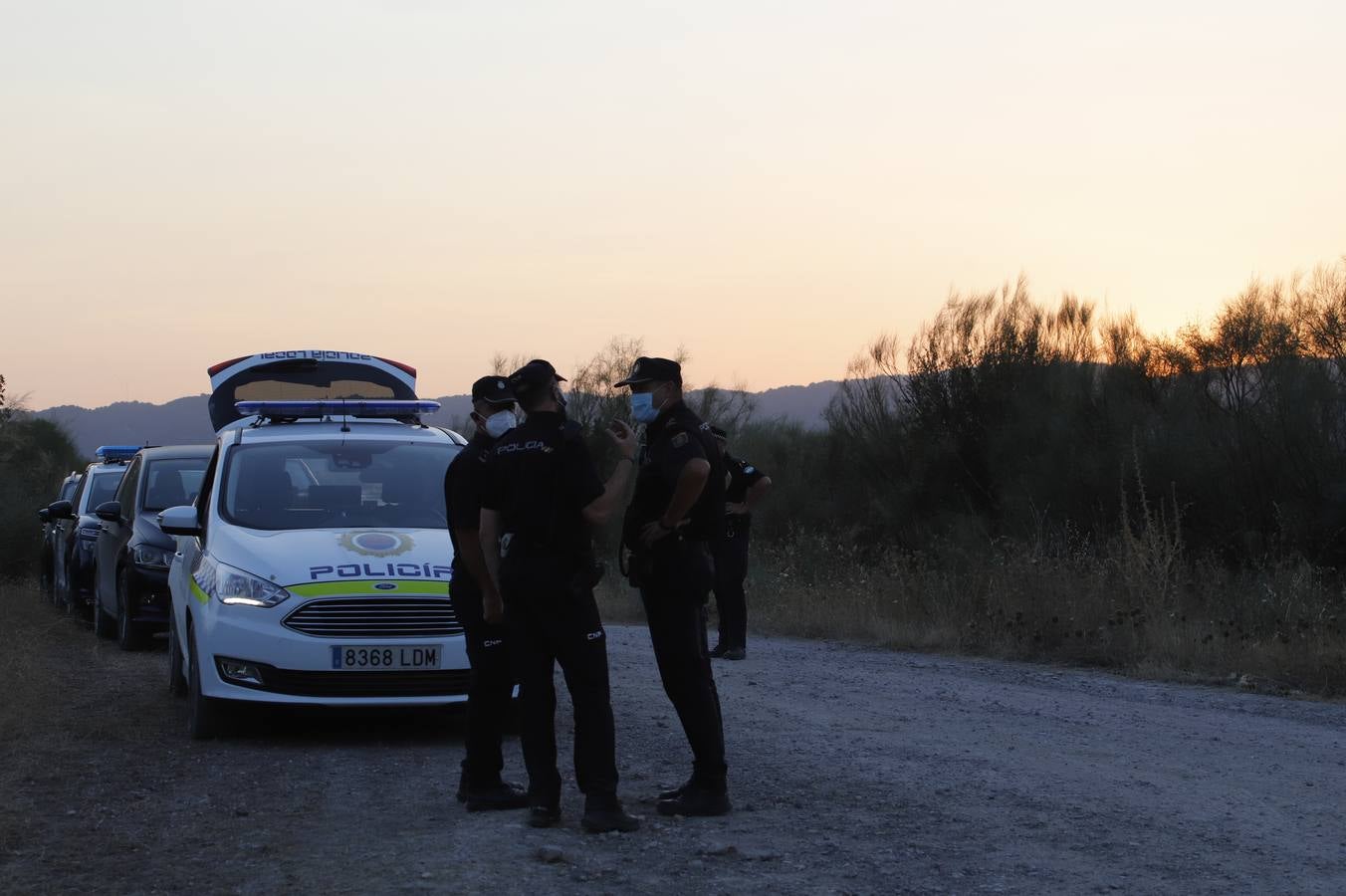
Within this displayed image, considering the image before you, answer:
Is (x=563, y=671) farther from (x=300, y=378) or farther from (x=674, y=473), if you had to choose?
(x=300, y=378)

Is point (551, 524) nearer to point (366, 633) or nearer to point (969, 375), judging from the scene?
point (366, 633)

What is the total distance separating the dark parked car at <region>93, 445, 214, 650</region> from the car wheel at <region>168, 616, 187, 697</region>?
2.22 m

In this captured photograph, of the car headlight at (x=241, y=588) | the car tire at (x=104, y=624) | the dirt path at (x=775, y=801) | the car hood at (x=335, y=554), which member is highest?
the car hood at (x=335, y=554)

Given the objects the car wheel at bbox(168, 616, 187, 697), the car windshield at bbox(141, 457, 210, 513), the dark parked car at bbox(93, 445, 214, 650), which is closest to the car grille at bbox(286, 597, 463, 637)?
the car wheel at bbox(168, 616, 187, 697)

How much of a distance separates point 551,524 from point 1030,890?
2.32 meters

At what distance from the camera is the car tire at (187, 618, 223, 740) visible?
8.70 metres

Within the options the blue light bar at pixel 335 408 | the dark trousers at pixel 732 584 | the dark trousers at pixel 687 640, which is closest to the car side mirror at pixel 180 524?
the blue light bar at pixel 335 408

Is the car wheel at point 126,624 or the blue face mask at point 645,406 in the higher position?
the blue face mask at point 645,406

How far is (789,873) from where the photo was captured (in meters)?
5.59

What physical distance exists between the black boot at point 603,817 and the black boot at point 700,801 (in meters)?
0.33

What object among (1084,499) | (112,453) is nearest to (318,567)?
(112,453)

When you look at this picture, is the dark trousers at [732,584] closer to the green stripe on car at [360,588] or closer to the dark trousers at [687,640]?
the green stripe on car at [360,588]

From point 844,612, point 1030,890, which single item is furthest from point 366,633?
point 844,612

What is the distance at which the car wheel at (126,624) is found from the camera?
13398 millimetres
